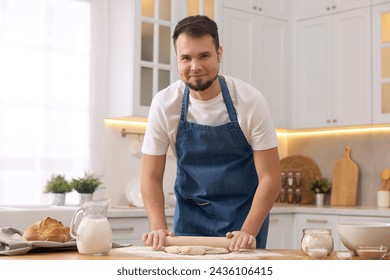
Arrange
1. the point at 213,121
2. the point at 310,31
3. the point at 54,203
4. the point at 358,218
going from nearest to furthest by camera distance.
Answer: the point at 213,121 → the point at 54,203 → the point at 358,218 → the point at 310,31

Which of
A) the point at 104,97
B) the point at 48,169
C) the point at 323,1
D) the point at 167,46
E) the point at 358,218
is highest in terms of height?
the point at 323,1

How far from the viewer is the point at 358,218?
4703mm

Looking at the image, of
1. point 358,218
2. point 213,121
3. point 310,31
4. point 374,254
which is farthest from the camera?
point 310,31

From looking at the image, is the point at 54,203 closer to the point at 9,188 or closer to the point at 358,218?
the point at 9,188

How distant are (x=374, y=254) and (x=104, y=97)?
3132 millimetres

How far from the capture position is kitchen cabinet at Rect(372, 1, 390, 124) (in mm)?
5004

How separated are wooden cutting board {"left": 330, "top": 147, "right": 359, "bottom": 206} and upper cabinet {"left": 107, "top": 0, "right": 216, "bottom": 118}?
158cm

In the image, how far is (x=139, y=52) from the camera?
4691 mm

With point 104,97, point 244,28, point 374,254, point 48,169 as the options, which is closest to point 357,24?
point 244,28

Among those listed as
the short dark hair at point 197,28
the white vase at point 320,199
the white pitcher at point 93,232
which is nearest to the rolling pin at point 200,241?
the white pitcher at point 93,232

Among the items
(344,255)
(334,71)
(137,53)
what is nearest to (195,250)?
(344,255)

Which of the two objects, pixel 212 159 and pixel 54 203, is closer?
pixel 212 159

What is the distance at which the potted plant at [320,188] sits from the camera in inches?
217

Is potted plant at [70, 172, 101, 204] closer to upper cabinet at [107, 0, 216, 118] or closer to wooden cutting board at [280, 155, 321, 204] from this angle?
upper cabinet at [107, 0, 216, 118]
